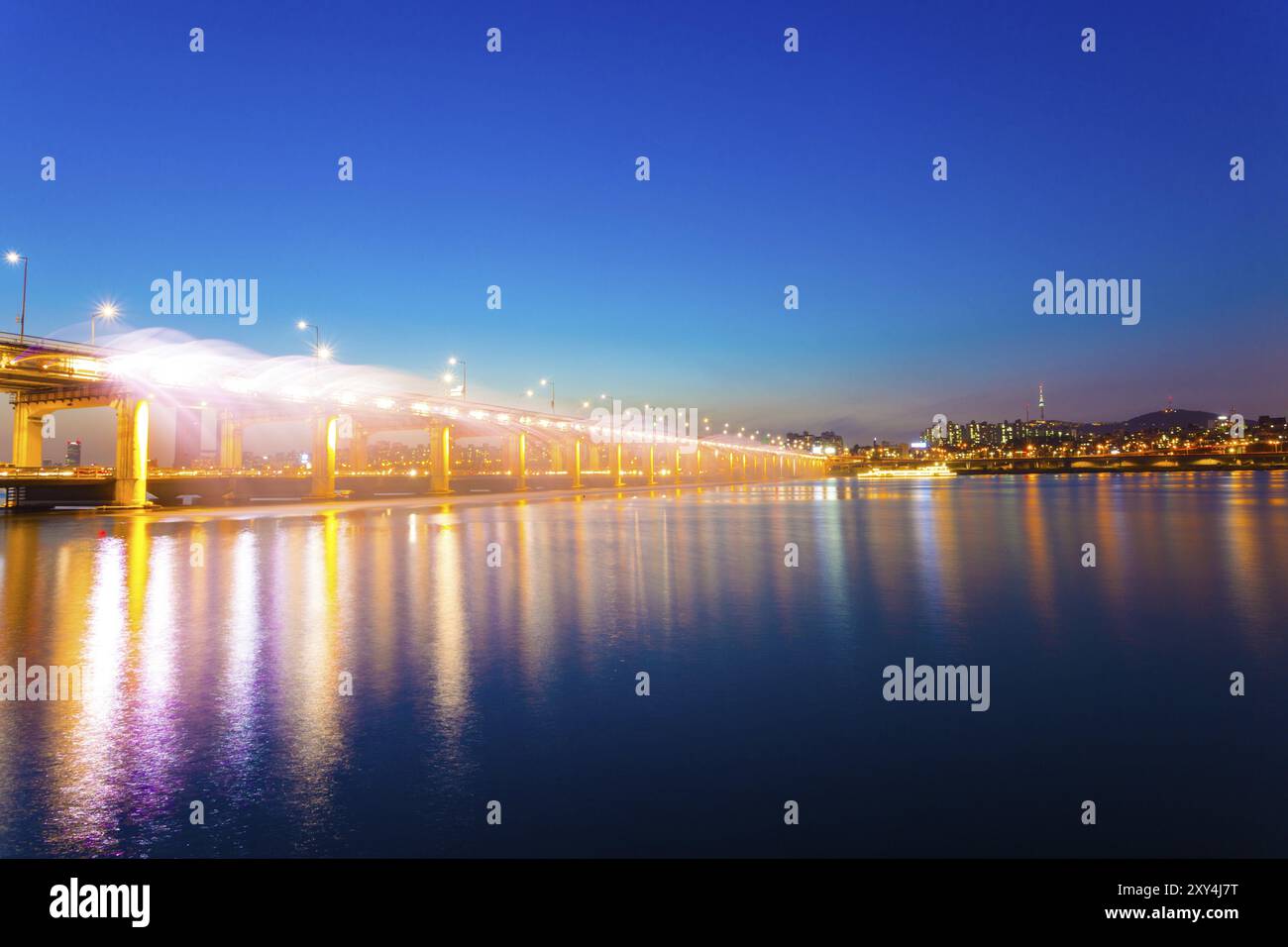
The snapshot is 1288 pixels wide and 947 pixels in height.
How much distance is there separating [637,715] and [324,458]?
59296mm

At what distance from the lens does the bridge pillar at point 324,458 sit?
59.3m

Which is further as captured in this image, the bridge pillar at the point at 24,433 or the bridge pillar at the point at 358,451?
the bridge pillar at the point at 358,451

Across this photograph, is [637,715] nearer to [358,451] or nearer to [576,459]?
[576,459]

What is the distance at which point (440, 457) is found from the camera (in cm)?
7506

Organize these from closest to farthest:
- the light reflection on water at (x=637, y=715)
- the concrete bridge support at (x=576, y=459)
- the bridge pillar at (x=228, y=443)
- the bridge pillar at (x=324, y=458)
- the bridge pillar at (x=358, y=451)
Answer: the light reflection on water at (x=637, y=715), the bridge pillar at (x=324, y=458), the bridge pillar at (x=228, y=443), the concrete bridge support at (x=576, y=459), the bridge pillar at (x=358, y=451)

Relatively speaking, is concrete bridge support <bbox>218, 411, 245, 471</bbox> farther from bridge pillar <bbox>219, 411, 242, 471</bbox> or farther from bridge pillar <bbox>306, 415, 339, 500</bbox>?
bridge pillar <bbox>306, 415, 339, 500</bbox>

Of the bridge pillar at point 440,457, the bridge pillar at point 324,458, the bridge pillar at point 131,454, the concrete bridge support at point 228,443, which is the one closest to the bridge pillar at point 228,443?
the concrete bridge support at point 228,443

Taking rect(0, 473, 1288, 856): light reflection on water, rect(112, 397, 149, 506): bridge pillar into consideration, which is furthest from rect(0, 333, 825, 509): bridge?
rect(0, 473, 1288, 856): light reflection on water

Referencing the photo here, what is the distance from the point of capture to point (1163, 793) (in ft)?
17.1

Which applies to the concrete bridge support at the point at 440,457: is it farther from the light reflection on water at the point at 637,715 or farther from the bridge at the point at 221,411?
the light reflection on water at the point at 637,715

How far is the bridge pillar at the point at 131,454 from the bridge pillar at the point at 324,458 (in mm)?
15560

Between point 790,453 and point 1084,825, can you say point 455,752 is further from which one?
point 790,453
